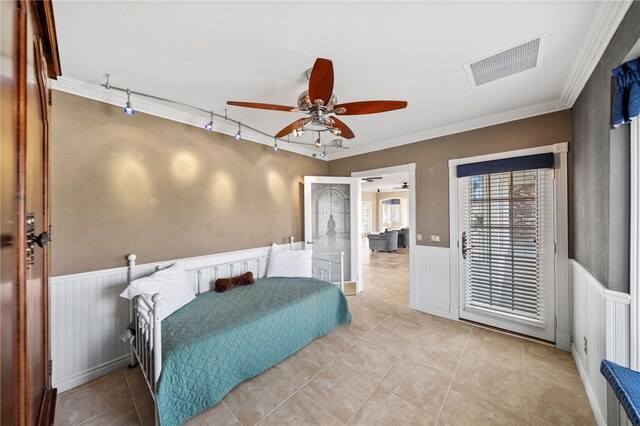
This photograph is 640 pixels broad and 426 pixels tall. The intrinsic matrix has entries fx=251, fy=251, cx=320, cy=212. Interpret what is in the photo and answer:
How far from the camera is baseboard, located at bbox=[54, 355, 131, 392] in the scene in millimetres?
2107

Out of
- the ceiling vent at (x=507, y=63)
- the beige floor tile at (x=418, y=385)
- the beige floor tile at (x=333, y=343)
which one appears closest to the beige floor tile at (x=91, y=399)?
the beige floor tile at (x=333, y=343)

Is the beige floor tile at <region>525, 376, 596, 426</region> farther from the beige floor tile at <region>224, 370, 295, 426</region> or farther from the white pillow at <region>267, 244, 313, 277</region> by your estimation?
the white pillow at <region>267, 244, 313, 277</region>

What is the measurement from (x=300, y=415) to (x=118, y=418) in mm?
1315

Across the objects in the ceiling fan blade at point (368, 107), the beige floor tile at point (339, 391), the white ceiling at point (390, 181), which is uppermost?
the white ceiling at point (390, 181)

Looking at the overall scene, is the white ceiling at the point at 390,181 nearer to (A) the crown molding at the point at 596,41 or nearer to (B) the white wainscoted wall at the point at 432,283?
(B) the white wainscoted wall at the point at 432,283

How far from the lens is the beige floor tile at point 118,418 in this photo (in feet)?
5.82

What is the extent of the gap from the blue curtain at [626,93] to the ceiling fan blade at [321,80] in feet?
5.57

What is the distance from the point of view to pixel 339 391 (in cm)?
206

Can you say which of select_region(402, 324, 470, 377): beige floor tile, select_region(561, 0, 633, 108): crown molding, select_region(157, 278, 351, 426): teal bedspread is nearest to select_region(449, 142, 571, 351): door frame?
select_region(561, 0, 633, 108): crown molding

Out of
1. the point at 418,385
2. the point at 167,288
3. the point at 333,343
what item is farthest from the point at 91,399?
the point at 418,385

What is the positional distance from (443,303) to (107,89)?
4498 millimetres

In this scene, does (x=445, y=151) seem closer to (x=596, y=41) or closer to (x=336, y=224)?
(x=596, y=41)

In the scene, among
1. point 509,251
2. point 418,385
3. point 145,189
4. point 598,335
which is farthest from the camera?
point 509,251

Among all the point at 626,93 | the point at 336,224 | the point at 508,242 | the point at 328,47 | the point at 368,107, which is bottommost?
the point at 508,242
